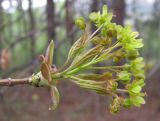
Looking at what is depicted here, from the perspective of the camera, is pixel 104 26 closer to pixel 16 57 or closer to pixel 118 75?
pixel 118 75

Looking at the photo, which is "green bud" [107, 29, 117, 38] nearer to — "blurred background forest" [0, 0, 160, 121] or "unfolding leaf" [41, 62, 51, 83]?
"unfolding leaf" [41, 62, 51, 83]

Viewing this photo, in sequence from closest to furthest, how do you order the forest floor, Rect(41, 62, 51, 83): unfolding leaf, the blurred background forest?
Rect(41, 62, 51, 83): unfolding leaf → the blurred background forest → the forest floor

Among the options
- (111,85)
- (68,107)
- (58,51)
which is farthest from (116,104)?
(68,107)

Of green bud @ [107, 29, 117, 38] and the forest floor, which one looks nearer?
green bud @ [107, 29, 117, 38]

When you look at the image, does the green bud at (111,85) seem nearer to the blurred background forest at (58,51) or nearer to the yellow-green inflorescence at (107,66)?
the yellow-green inflorescence at (107,66)

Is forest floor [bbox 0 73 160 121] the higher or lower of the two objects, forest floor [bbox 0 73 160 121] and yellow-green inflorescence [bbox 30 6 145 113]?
the lower

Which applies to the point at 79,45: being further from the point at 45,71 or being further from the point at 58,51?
the point at 58,51

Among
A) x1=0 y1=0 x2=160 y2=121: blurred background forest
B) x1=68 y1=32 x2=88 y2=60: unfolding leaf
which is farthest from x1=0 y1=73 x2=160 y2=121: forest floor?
x1=68 y1=32 x2=88 y2=60: unfolding leaf

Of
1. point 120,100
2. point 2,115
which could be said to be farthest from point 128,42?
Answer: point 2,115
